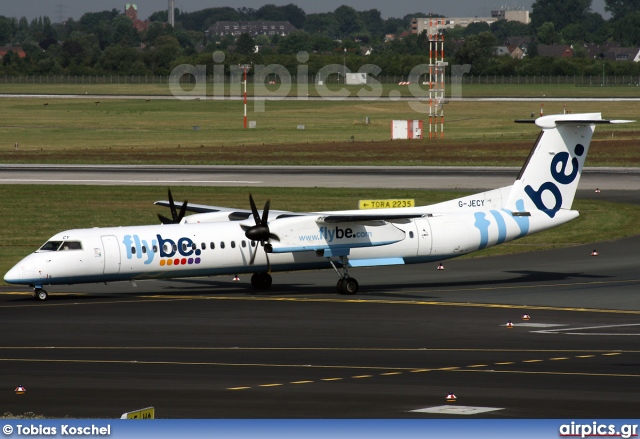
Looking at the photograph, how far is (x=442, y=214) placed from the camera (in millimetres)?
35062

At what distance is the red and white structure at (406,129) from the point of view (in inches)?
4031

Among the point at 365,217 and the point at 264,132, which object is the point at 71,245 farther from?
the point at 264,132

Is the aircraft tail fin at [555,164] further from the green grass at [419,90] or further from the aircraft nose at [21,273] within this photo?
the green grass at [419,90]

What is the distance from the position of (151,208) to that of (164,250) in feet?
77.3

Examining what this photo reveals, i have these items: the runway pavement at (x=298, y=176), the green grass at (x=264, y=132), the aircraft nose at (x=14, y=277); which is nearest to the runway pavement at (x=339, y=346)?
the aircraft nose at (x=14, y=277)

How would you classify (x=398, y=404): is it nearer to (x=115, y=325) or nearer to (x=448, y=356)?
(x=448, y=356)

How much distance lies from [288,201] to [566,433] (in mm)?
47416

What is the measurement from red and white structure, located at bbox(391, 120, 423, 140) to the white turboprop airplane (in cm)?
6530

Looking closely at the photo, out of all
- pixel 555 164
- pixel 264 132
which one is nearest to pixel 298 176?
pixel 555 164

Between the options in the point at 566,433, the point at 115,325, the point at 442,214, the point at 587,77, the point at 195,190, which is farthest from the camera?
the point at 587,77

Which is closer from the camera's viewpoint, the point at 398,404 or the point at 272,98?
the point at 398,404

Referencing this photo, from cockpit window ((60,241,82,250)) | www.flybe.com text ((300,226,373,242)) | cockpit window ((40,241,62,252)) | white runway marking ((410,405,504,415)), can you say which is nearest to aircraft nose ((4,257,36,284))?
cockpit window ((40,241,62,252))

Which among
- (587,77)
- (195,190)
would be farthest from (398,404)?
(587,77)

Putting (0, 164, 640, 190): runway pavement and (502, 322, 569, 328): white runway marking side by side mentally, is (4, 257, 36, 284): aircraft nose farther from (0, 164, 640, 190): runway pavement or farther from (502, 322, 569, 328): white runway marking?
(0, 164, 640, 190): runway pavement
